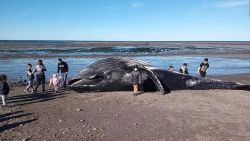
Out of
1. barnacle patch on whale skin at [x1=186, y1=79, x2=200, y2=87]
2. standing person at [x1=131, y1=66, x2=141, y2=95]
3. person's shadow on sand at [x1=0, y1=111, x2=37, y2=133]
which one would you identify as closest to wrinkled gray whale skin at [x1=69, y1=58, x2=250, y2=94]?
barnacle patch on whale skin at [x1=186, y1=79, x2=200, y2=87]

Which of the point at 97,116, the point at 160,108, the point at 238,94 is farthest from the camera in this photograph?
the point at 238,94

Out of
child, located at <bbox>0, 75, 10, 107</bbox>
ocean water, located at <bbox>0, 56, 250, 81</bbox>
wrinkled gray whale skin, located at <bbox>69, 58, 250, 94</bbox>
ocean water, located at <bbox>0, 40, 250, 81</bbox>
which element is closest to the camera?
child, located at <bbox>0, 75, 10, 107</bbox>

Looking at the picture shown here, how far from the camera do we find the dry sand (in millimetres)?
10042

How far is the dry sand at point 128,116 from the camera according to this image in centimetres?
1004

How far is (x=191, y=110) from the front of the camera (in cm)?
1261

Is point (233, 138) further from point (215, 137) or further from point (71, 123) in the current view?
point (71, 123)

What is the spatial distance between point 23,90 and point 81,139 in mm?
8658

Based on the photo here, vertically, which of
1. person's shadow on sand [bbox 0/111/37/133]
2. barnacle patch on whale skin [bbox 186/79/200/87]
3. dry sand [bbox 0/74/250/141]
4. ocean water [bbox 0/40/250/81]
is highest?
barnacle patch on whale skin [bbox 186/79/200/87]

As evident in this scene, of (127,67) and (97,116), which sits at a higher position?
(127,67)

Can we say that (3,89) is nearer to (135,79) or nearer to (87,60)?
(135,79)

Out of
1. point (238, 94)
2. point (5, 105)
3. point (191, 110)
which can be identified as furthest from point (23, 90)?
point (238, 94)

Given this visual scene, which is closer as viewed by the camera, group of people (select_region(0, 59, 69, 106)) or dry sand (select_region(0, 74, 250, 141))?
dry sand (select_region(0, 74, 250, 141))

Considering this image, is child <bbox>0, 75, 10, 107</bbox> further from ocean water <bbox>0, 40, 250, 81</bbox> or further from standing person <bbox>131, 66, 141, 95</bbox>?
ocean water <bbox>0, 40, 250, 81</bbox>

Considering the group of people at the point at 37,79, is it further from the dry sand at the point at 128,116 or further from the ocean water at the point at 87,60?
the ocean water at the point at 87,60
